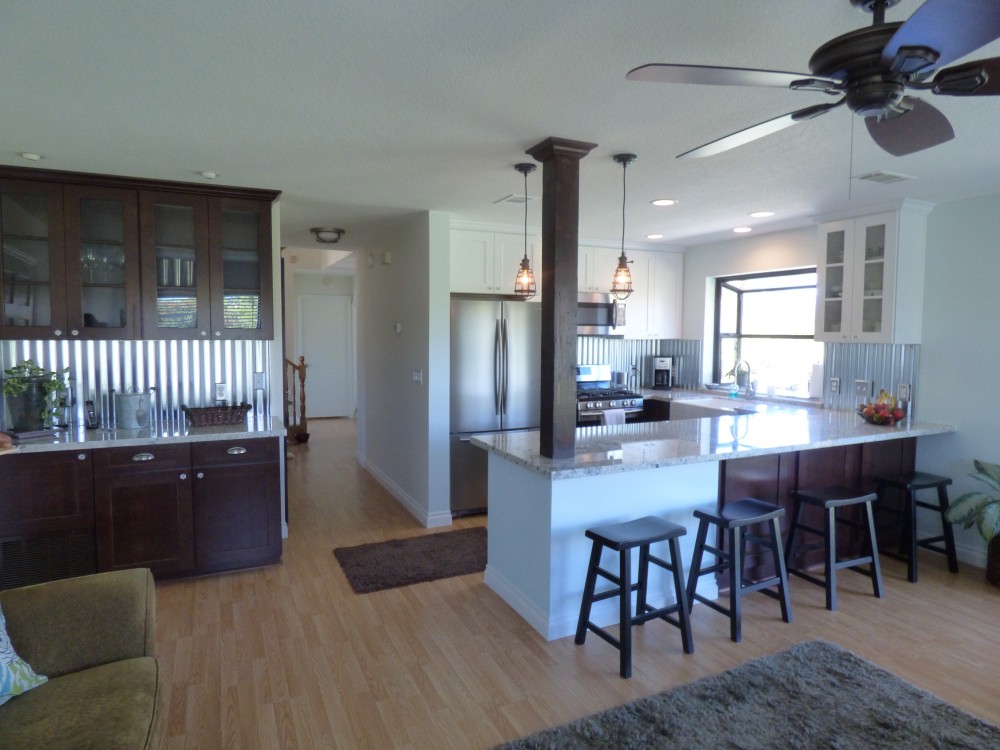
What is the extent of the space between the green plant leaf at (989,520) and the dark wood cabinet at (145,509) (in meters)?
4.60

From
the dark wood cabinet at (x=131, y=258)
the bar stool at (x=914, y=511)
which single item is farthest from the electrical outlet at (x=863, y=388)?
the dark wood cabinet at (x=131, y=258)

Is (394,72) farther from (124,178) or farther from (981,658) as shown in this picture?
(981,658)

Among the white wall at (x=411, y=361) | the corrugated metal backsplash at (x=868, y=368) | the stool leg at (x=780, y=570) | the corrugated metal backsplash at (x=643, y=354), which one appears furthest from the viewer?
the corrugated metal backsplash at (x=643, y=354)

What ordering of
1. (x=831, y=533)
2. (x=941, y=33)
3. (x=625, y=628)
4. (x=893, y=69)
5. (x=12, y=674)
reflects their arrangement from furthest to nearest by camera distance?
(x=831, y=533) < (x=625, y=628) < (x=12, y=674) < (x=893, y=69) < (x=941, y=33)

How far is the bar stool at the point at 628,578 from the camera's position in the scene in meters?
2.59

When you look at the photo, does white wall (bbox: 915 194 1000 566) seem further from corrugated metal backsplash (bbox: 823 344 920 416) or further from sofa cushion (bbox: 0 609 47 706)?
sofa cushion (bbox: 0 609 47 706)

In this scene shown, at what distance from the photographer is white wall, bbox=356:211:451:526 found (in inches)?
176

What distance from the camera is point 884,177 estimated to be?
11.2 feet

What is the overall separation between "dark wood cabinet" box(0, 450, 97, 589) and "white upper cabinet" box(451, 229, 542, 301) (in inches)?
110

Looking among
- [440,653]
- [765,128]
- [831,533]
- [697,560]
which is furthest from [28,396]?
[831,533]

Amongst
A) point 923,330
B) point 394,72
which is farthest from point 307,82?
point 923,330

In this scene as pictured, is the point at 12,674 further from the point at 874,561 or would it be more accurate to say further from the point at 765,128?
the point at 874,561

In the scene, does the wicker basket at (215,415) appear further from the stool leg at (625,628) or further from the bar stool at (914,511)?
the bar stool at (914,511)

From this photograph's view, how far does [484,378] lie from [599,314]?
147cm
